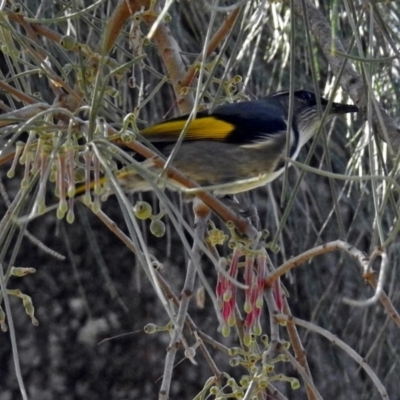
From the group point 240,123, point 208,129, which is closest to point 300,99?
point 240,123

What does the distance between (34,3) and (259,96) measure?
0.56m

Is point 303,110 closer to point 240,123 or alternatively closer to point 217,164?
point 240,123

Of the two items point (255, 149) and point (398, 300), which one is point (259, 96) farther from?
point (398, 300)

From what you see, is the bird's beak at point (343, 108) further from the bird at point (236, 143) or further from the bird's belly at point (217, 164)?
the bird's belly at point (217, 164)

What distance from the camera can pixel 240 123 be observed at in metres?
1.90

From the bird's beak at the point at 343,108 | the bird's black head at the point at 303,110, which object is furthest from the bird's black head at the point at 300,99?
the bird's beak at the point at 343,108

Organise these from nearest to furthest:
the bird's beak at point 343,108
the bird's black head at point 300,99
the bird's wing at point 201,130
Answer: the bird's wing at point 201,130 < the bird's beak at point 343,108 < the bird's black head at point 300,99

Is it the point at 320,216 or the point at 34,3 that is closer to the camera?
the point at 34,3

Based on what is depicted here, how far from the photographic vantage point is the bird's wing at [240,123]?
1.79 metres

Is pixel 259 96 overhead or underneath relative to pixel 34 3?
underneath

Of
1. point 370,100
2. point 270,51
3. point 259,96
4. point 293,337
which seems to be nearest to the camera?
point 370,100

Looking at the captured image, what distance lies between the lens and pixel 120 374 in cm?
223

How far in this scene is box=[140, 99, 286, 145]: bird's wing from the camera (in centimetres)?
179

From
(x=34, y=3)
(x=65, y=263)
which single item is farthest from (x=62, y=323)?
(x=34, y=3)
